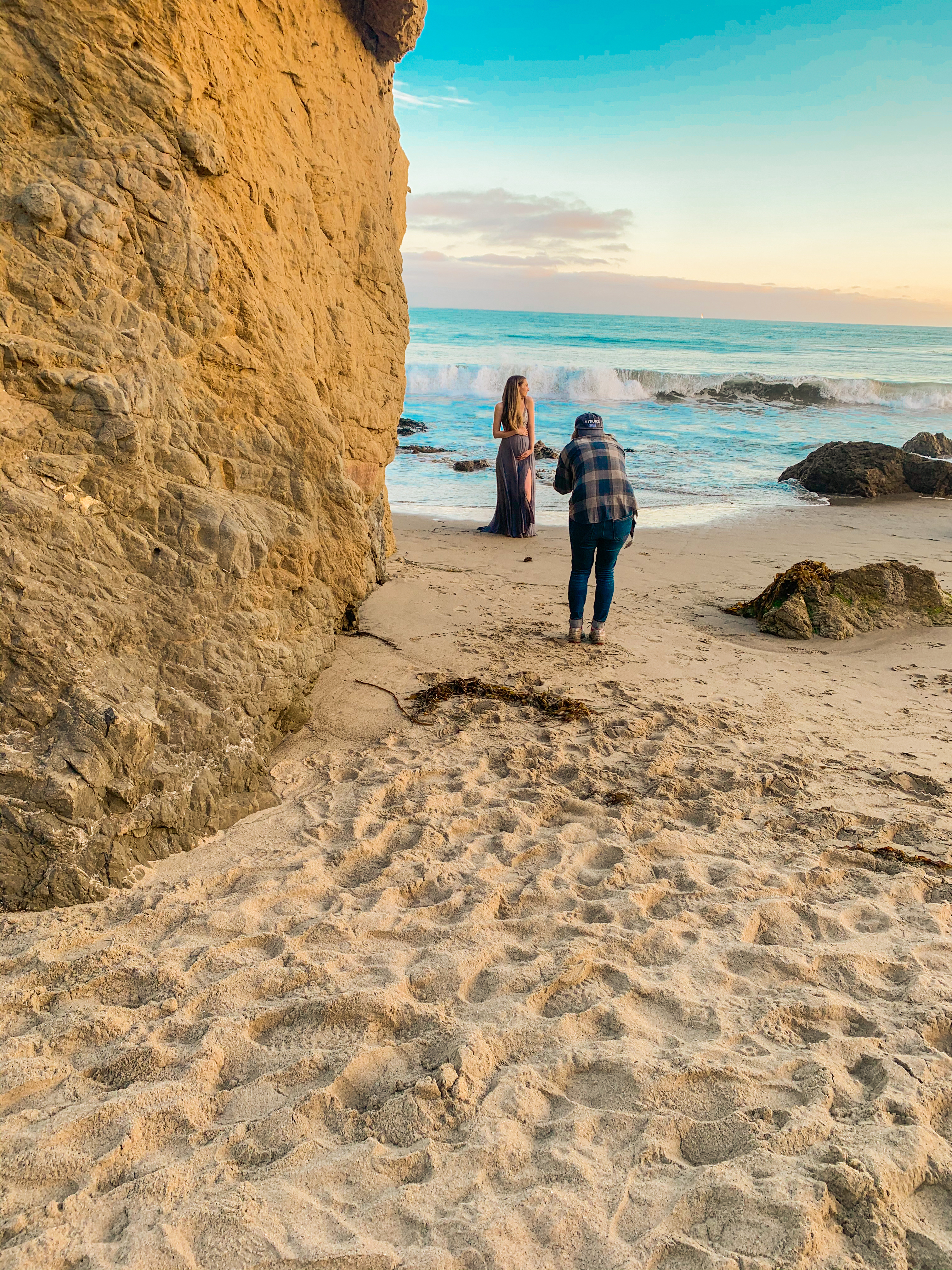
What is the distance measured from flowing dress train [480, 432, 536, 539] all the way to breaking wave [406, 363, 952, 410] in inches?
779

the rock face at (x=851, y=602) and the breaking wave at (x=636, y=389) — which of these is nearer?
the rock face at (x=851, y=602)

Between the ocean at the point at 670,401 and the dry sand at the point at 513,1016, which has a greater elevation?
the ocean at the point at 670,401

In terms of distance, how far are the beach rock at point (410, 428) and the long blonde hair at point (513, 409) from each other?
31.3 feet

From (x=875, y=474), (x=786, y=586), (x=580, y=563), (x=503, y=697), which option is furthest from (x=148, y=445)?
(x=875, y=474)

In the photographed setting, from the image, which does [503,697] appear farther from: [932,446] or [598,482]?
[932,446]

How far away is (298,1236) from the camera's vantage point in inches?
74.4

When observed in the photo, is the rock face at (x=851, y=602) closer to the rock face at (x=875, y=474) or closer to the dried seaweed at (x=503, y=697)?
the dried seaweed at (x=503, y=697)

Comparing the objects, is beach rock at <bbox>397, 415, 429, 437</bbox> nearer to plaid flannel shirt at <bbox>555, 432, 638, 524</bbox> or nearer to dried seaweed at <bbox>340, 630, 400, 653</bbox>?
plaid flannel shirt at <bbox>555, 432, 638, 524</bbox>

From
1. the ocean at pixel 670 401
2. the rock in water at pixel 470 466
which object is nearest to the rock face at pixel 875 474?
the ocean at pixel 670 401

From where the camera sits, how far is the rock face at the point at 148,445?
129 inches

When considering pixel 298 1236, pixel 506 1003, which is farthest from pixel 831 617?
pixel 298 1236

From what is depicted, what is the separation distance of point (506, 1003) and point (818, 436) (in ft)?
68.6

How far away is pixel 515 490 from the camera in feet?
32.1

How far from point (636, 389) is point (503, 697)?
2873cm
